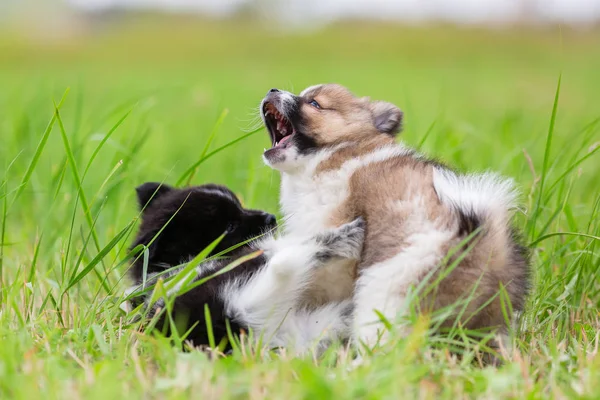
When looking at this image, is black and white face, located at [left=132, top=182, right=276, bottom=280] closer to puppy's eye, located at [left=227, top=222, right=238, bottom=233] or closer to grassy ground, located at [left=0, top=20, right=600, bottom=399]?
puppy's eye, located at [left=227, top=222, right=238, bottom=233]

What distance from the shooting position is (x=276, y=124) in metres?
3.75

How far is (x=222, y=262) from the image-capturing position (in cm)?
321

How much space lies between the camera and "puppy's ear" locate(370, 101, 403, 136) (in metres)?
3.71

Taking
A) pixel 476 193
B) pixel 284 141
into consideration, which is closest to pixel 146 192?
pixel 284 141

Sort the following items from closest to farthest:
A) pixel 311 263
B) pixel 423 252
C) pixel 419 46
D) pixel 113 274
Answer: pixel 423 252 → pixel 311 263 → pixel 113 274 → pixel 419 46

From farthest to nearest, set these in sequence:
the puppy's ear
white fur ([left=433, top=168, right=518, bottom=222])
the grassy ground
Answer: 1. the puppy's ear
2. white fur ([left=433, top=168, right=518, bottom=222])
3. the grassy ground

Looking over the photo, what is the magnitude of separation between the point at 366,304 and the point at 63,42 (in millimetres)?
29962

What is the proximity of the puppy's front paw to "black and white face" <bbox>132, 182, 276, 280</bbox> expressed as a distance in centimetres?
80

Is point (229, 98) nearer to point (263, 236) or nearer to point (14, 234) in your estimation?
point (14, 234)

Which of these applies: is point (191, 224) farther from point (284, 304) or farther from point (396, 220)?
point (396, 220)

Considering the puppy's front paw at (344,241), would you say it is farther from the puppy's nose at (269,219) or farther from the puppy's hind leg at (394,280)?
the puppy's nose at (269,219)

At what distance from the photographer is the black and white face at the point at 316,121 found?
349 centimetres

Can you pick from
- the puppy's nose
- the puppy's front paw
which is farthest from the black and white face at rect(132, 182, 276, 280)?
the puppy's front paw

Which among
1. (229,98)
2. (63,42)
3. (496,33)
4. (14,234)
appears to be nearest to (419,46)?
(496,33)
